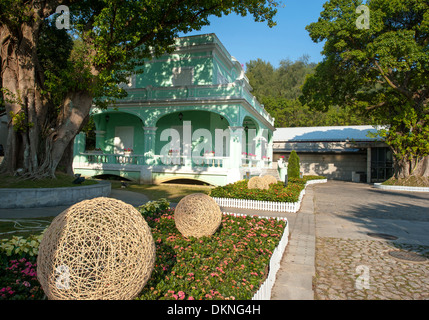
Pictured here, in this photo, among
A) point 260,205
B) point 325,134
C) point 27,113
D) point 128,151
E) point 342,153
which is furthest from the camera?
point 325,134

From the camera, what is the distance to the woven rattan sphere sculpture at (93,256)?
3.05 meters

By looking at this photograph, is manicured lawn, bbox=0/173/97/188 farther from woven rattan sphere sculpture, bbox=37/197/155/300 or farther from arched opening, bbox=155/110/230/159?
arched opening, bbox=155/110/230/159

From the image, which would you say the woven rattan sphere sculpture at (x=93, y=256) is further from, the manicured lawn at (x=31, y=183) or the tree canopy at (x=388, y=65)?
Answer: the tree canopy at (x=388, y=65)

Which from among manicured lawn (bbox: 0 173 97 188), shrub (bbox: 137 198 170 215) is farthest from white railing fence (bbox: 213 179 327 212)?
manicured lawn (bbox: 0 173 97 188)

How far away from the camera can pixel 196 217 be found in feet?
20.4

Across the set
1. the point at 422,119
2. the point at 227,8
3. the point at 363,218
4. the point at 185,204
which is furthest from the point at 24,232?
the point at 422,119

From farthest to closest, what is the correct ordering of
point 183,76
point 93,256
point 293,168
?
point 293,168, point 183,76, point 93,256

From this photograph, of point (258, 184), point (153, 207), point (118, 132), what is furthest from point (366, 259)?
point (118, 132)

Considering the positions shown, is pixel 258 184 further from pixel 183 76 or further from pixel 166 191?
pixel 183 76

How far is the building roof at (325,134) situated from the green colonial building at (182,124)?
1380cm

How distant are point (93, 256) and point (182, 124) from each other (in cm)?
1806

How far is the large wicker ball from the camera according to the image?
6234 millimetres

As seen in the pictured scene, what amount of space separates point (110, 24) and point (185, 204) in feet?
27.3
